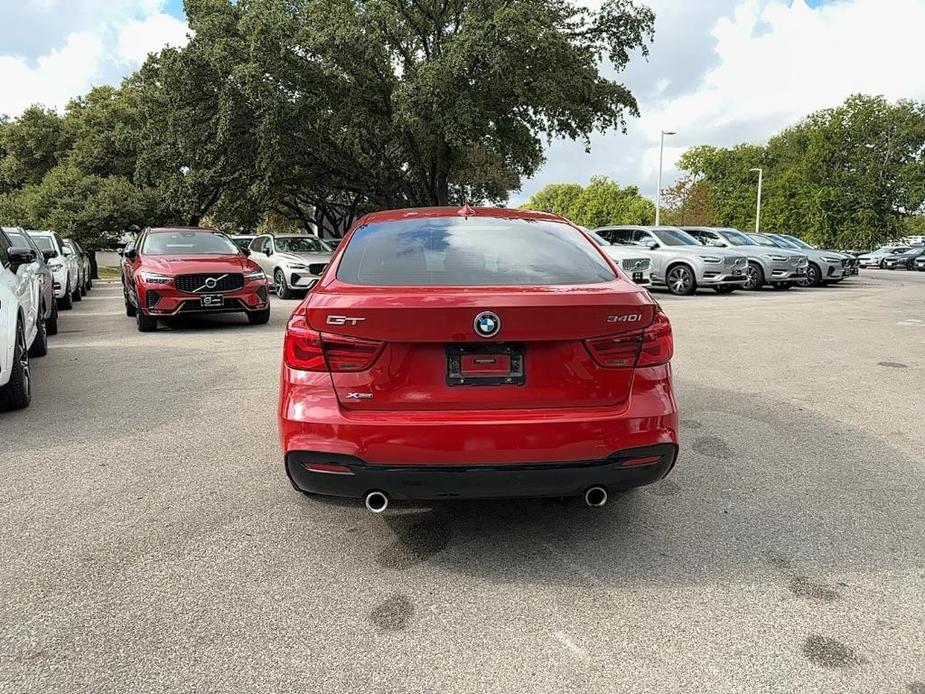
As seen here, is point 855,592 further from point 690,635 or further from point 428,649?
point 428,649

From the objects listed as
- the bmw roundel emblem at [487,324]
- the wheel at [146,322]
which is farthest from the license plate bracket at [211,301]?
the bmw roundel emblem at [487,324]

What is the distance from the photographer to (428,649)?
2.62m

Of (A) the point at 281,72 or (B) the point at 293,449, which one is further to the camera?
(A) the point at 281,72

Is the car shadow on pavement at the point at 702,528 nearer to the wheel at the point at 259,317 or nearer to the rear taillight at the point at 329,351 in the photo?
the rear taillight at the point at 329,351

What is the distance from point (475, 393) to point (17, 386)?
454 cm

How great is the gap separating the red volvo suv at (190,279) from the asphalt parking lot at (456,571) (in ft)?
16.5

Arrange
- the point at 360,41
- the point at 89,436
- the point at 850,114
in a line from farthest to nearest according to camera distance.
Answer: the point at 850,114 < the point at 360,41 < the point at 89,436

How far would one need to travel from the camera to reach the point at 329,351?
308 centimetres

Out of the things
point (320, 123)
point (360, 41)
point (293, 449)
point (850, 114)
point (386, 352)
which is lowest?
point (293, 449)

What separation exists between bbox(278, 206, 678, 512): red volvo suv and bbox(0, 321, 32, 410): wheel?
148 inches

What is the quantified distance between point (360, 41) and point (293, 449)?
863 inches

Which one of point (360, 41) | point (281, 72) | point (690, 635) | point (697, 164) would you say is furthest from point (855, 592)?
point (697, 164)

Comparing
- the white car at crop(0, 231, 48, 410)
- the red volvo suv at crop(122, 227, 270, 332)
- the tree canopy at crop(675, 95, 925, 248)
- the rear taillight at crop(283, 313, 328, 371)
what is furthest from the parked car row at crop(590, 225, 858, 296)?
the tree canopy at crop(675, 95, 925, 248)

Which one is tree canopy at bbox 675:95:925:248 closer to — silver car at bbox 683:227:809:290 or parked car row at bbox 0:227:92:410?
silver car at bbox 683:227:809:290
